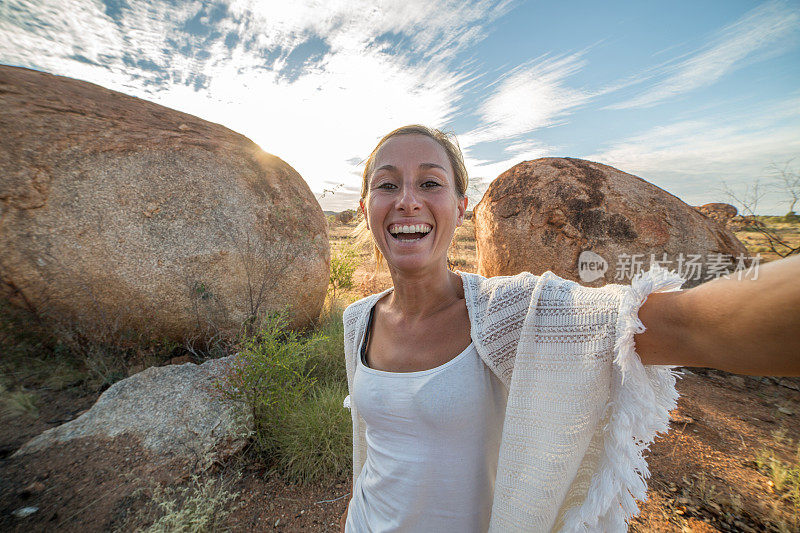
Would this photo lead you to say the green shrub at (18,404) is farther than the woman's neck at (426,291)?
Yes

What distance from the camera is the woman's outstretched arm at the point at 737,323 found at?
0.53 meters

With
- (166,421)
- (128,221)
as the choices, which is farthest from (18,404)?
(128,221)

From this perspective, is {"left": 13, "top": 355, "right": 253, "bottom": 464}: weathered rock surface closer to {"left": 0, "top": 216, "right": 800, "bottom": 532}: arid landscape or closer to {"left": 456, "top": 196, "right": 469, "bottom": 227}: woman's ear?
{"left": 0, "top": 216, "right": 800, "bottom": 532}: arid landscape

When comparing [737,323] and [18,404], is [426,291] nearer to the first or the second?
[737,323]

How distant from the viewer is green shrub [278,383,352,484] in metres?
2.66

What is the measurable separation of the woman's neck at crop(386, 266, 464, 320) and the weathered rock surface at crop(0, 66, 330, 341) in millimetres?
2370

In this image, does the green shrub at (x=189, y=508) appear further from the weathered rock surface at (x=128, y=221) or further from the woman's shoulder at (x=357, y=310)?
the weathered rock surface at (x=128, y=221)

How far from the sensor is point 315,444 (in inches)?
108

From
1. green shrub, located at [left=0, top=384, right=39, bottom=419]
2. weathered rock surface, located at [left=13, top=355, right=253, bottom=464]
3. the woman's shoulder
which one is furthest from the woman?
green shrub, located at [left=0, top=384, right=39, bottom=419]

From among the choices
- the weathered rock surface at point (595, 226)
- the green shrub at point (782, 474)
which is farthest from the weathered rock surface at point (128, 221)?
the green shrub at point (782, 474)

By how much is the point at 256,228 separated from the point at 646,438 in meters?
4.17

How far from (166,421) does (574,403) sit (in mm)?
3082

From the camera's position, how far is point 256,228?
4.14 meters

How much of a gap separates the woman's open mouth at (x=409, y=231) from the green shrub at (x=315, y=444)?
2135 millimetres
